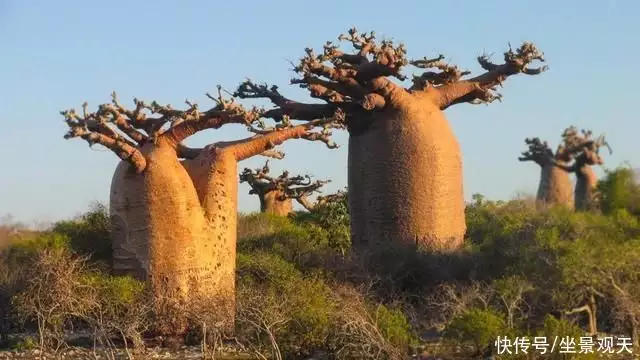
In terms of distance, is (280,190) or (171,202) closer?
(171,202)

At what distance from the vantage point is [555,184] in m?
26.1

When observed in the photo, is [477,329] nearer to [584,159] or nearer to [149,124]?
[149,124]

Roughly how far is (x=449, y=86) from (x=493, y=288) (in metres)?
5.21

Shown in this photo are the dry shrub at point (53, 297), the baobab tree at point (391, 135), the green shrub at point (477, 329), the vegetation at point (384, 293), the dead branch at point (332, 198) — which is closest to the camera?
the green shrub at point (477, 329)

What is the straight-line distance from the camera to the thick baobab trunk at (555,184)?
85.4ft

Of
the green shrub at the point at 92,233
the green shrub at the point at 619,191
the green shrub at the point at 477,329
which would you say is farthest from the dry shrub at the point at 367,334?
the green shrub at the point at 92,233

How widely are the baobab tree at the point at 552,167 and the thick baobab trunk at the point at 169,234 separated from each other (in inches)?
655

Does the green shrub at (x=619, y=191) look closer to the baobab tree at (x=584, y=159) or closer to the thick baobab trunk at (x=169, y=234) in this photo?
the thick baobab trunk at (x=169, y=234)

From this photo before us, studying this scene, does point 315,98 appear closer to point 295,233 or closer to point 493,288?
point 295,233

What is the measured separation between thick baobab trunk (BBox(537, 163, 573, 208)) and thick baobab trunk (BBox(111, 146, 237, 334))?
53.9ft

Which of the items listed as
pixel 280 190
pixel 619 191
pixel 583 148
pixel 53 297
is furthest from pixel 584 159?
pixel 53 297

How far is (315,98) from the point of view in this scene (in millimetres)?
13758

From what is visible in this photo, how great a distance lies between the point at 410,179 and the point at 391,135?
0.73 metres

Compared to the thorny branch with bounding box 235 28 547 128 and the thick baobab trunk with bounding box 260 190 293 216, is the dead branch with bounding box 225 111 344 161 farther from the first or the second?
the thick baobab trunk with bounding box 260 190 293 216
